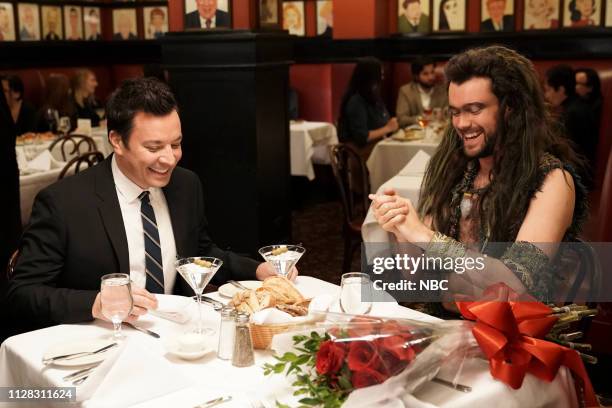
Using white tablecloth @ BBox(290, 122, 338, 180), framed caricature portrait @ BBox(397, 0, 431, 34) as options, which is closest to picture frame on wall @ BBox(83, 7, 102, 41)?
white tablecloth @ BBox(290, 122, 338, 180)

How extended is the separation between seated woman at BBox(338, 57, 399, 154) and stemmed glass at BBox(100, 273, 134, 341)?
5.04m

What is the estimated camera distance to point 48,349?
204cm

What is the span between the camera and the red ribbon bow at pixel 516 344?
1801mm

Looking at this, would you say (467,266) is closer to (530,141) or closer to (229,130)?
(530,141)

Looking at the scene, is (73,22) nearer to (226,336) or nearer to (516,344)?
(226,336)

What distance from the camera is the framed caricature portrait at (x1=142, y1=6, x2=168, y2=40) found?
1073 cm

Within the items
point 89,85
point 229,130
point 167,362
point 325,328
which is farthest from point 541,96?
point 89,85

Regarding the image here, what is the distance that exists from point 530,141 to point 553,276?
0.45m

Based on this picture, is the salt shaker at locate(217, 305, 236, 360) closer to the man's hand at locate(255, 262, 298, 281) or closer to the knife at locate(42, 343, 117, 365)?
the knife at locate(42, 343, 117, 365)

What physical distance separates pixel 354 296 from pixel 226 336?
371 mm

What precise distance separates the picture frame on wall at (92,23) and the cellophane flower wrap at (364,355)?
9787 millimetres

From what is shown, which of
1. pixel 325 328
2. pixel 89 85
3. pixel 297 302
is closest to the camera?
pixel 325 328

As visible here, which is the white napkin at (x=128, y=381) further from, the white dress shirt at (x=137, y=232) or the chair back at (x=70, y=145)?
the chair back at (x=70, y=145)

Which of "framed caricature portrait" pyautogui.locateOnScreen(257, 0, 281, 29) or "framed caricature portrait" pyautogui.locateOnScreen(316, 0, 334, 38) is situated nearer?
"framed caricature portrait" pyautogui.locateOnScreen(257, 0, 281, 29)
